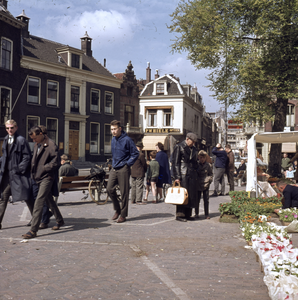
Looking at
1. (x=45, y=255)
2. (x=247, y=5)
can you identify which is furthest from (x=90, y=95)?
(x=45, y=255)

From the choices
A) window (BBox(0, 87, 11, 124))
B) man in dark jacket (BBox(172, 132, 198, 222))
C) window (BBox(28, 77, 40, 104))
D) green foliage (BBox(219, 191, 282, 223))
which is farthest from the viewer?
window (BBox(28, 77, 40, 104))

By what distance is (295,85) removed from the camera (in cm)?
1745

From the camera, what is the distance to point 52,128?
32156 mm

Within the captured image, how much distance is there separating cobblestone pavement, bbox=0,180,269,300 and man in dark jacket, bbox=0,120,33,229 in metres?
0.70

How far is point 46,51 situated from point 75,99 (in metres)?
4.91

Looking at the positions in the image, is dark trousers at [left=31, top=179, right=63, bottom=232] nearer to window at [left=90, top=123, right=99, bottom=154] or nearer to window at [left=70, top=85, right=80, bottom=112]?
window at [left=70, top=85, right=80, bottom=112]

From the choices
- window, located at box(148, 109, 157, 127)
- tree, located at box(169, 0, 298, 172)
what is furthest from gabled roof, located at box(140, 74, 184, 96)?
tree, located at box(169, 0, 298, 172)

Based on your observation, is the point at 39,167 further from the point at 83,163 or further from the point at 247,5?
the point at 83,163

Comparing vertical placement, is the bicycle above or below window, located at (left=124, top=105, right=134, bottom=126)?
below

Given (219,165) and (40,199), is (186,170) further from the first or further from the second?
(219,165)

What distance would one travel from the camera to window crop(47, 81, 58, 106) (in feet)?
105

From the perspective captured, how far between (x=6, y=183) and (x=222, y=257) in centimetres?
387

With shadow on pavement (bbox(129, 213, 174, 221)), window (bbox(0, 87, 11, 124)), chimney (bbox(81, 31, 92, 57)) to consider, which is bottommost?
shadow on pavement (bbox(129, 213, 174, 221))

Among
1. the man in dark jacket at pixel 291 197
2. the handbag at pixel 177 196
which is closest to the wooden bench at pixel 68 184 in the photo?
the handbag at pixel 177 196
